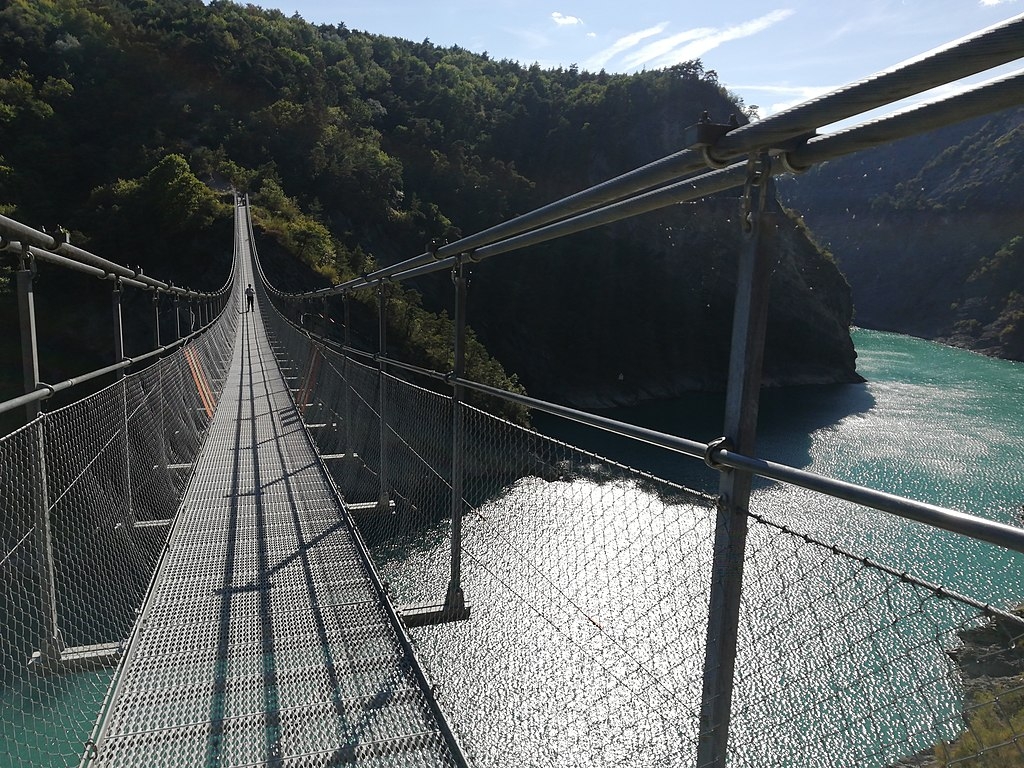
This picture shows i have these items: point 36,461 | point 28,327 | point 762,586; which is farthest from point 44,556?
point 762,586

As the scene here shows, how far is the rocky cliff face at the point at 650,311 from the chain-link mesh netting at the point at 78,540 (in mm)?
30759

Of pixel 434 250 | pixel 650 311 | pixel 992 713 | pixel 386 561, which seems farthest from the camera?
pixel 650 311

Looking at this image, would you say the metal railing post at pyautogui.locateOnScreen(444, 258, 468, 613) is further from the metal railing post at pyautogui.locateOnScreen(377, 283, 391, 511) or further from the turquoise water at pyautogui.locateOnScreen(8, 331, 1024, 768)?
the metal railing post at pyautogui.locateOnScreen(377, 283, 391, 511)

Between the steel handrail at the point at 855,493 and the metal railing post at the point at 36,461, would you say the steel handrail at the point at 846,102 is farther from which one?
the metal railing post at the point at 36,461

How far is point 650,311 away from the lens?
39.9m

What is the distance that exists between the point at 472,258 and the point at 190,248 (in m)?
24.9

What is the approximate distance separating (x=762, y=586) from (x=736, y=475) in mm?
10484

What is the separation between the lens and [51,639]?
182cm

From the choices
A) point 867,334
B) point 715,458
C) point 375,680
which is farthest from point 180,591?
point 867,334

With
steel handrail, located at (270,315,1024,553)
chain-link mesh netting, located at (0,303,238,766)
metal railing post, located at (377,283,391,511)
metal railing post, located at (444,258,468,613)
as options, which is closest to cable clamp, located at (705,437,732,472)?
steel handrail, located at (270,315,1024,553)

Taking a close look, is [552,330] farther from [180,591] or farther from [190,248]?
[180,591]

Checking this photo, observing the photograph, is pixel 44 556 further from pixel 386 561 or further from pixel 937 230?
pixel 937 230

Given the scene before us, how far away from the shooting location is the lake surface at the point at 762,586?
120 cm

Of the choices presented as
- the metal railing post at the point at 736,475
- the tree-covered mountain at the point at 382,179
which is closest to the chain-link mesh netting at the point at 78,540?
the metal railing post at the point at 736,475
